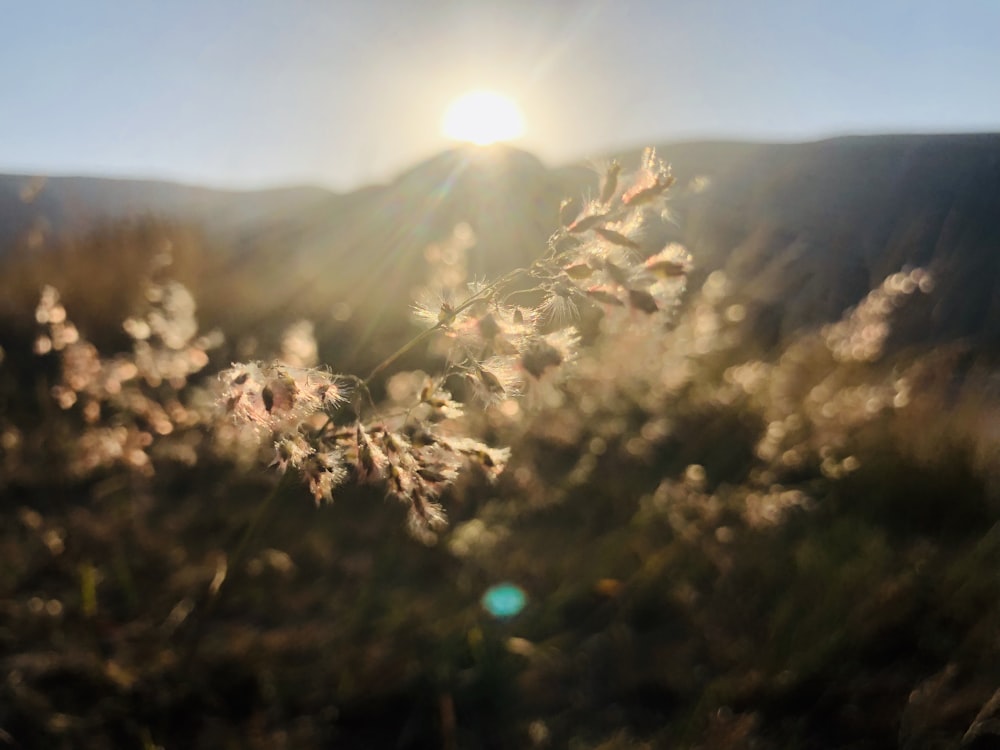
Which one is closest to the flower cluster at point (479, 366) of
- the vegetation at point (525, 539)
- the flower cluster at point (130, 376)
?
the vegetation at point (525, 539)

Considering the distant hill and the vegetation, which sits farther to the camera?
the distant hill

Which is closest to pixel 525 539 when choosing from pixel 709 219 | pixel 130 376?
pixel 130 376

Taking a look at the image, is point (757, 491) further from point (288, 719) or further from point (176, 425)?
point (176, 425)

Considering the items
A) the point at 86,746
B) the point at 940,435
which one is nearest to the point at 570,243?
the point at 86,746

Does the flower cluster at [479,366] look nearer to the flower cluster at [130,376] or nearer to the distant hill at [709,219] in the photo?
the distant hill at [709,219]

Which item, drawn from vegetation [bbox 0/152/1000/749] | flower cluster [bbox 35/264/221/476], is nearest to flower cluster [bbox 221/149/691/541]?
vegetation [bbox 0/152/1000/749]

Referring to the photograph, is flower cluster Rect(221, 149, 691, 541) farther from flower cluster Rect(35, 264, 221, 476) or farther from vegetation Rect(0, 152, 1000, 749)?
flower cluster Rect(35, 264, 221, 476)

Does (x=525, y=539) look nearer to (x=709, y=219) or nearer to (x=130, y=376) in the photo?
(x=130, y=376)
